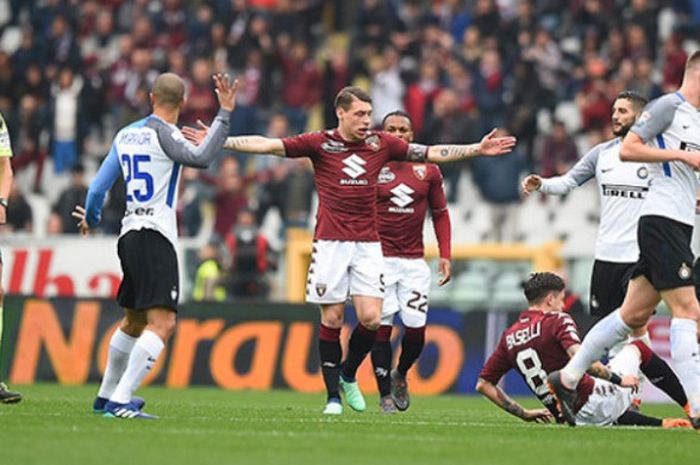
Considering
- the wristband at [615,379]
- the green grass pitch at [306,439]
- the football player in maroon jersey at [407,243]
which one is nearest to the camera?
the green grass pitch at [306,439]

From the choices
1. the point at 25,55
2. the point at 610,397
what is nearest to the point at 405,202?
the point at 610,397

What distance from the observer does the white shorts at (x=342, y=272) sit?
14.2 m

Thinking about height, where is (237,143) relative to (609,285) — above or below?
above

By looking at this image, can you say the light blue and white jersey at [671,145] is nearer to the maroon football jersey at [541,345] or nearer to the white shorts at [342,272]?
the maroon football jersey at [541,345]

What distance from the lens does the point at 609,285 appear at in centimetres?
1493

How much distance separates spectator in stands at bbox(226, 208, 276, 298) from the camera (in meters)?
25.0

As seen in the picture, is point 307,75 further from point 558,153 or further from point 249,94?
point 558,153

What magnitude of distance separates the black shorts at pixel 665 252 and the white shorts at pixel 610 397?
4.58ft

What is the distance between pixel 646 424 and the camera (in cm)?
1413

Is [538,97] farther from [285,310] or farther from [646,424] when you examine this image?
[646,424]

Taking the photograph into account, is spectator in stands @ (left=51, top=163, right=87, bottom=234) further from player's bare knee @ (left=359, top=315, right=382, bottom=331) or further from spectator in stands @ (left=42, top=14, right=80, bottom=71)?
player's bare knee @ (left=359, top=315, right=382, bottom=331)

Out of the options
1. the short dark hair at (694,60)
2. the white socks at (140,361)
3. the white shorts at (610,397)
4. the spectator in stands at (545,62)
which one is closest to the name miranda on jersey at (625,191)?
the white shorts at (610,397)

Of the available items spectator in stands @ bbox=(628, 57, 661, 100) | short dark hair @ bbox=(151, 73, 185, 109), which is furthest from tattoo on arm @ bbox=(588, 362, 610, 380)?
spectator in stands @ bbox=(628, 57, 661, 100)

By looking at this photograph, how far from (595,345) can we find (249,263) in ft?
42.1
